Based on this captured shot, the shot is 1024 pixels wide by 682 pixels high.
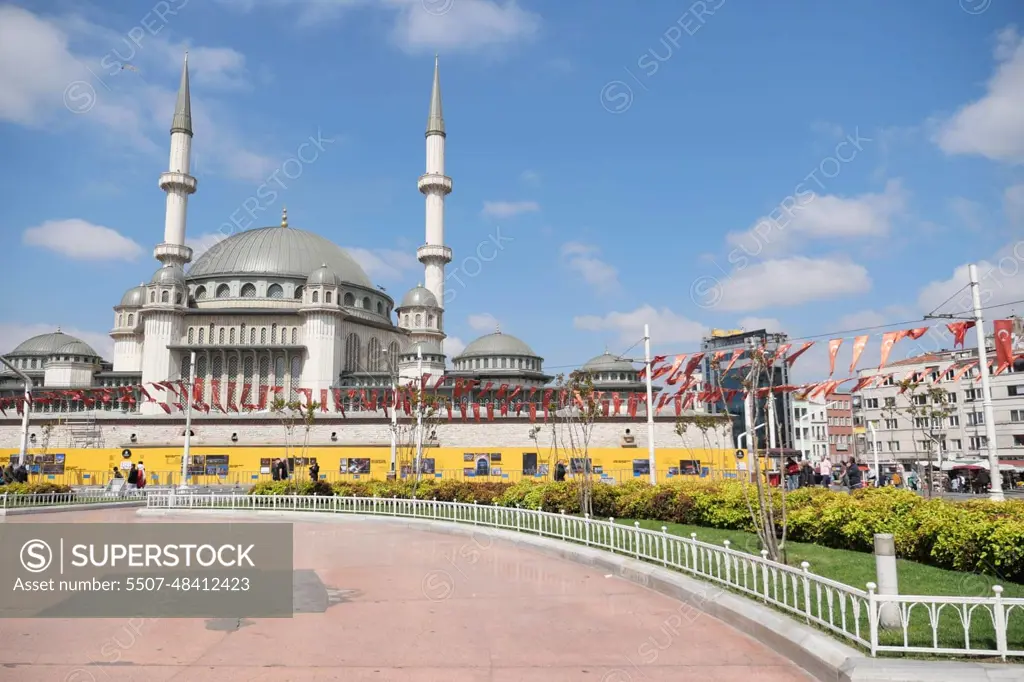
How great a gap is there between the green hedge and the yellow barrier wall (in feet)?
38.4

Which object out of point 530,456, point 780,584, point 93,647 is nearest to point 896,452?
point 530,456

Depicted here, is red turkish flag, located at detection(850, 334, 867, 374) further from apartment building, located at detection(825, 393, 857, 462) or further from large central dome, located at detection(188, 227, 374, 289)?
apartment building, located at detection(825, 393, 857, 462)

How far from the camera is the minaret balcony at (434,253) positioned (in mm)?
54469

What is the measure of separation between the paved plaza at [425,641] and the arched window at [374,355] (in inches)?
1790

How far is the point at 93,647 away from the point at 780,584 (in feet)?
21.9

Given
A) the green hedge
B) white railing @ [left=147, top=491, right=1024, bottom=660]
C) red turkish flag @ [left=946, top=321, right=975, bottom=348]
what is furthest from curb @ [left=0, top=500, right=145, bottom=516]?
red turkish flag @ [left=946, top=321, right=975, bottom=348]

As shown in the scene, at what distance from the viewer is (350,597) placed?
844 centimetres

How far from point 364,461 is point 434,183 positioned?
2714 centimetres

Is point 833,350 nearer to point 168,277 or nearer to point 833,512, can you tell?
point 833,512

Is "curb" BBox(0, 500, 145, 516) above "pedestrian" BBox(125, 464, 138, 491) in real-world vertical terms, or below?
below

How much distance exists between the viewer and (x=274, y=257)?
57.7 metres

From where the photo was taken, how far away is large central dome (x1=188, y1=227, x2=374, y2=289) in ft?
186

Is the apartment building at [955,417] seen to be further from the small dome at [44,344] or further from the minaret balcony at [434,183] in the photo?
the small dome at [44,344]

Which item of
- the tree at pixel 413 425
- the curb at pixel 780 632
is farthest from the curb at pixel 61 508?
the curb at pixel 780 632
